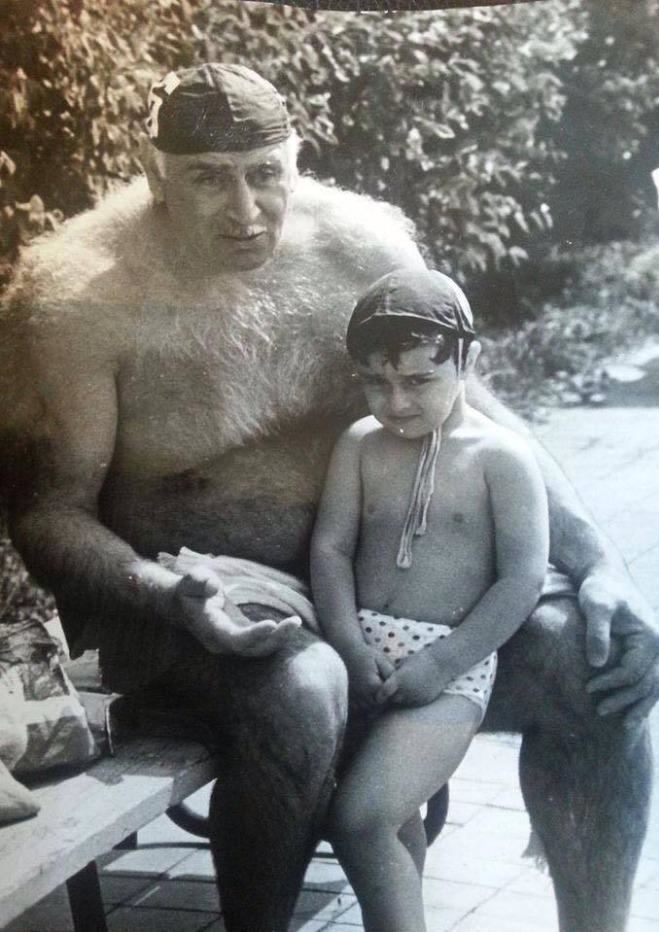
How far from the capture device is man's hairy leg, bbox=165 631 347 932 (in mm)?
2160

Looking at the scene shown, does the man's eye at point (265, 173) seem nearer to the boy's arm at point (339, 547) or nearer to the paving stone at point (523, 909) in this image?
the boy's arm at point (339, 547)

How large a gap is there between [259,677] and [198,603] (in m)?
0.16

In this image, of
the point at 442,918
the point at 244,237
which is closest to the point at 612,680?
the point at 442,918

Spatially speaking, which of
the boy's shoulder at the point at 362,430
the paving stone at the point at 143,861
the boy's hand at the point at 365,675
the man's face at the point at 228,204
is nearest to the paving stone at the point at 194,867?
the paving stone at the point at 143,861

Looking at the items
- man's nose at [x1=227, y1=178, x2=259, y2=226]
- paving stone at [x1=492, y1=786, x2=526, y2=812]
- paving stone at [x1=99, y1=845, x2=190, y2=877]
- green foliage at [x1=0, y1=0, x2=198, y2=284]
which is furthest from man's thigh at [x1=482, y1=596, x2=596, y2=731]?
green foliage at [x1=0, y1=0, x2=198, y2=284]

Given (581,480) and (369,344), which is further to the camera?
(581,480)

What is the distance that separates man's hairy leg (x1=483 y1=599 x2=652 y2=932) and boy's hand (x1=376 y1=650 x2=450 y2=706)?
0.15 meters

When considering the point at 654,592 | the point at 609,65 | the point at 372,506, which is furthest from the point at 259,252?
the point at 654,592

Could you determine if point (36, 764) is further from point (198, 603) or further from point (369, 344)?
point (369, 344)

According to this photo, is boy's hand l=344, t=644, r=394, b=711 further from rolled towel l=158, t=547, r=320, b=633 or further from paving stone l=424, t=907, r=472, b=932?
paving stone l=424, t=907, r=472, b=932

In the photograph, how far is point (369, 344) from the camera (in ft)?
7.14

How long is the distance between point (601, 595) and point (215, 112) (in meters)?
1.03

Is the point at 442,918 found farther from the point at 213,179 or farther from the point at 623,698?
the point at 213,179

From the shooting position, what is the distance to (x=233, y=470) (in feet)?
7.55
